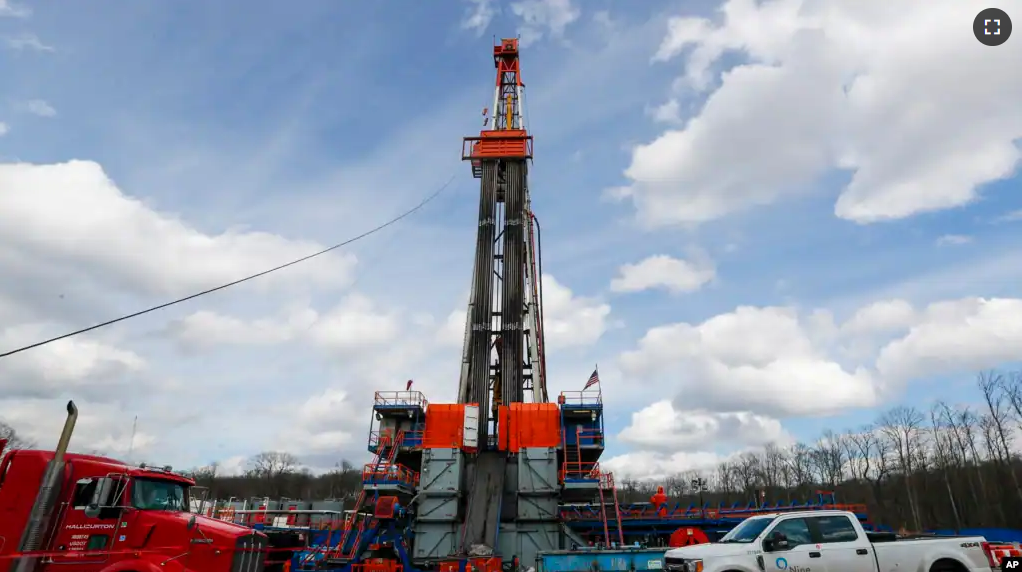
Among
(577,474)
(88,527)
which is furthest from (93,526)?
(577,474)

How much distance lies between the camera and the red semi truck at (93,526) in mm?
9453

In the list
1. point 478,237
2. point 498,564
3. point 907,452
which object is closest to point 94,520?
point 498,564

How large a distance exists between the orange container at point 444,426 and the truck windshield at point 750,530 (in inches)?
562

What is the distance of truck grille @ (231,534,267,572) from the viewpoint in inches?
400

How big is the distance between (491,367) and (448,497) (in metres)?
9.04

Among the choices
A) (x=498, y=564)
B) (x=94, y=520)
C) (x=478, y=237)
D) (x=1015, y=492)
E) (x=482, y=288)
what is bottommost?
(x=498, y=564)

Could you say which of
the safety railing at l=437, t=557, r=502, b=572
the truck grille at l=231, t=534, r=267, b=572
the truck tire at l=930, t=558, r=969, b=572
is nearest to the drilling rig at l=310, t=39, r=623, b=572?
the safety railing at l=437, t=557, r=502, b=572

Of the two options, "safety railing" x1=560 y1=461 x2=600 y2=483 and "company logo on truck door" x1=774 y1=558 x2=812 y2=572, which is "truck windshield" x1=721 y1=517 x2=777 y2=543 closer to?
"company logo on truck door" x1=774 y1=558 x2=812 y2=572

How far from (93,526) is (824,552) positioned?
1224cm

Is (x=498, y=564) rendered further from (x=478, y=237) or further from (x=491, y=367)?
(x=478, y=237)

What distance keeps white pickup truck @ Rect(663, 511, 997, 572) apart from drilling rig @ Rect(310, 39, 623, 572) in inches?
342

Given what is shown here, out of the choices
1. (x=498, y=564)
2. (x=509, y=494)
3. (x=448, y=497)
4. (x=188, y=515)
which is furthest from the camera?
(x=509, y=494)

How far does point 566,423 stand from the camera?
24.7 metres

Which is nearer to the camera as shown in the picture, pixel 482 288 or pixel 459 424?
pixel 459 424
